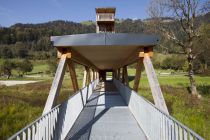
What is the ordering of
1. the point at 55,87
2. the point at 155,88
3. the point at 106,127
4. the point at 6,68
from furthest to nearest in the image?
the point at 6,68
the point at 106,127
the point at 155,88
the point at 55,87

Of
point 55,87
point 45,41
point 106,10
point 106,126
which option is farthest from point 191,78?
point 45,41

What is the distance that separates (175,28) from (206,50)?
3001 mm

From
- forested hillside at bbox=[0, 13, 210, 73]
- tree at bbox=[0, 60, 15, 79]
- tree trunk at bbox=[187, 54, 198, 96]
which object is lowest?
tree at bbox=[0, 60, 15, 79]

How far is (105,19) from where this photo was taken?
75.3 ft

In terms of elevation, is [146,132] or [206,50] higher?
[206,50]

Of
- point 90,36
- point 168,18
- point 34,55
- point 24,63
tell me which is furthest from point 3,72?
point 90,36

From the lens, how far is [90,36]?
19.8 ft

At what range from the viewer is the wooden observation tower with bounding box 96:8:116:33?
2288 cm

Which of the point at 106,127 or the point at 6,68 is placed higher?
the point at 106,127

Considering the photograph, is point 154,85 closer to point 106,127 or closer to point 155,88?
point 155,88

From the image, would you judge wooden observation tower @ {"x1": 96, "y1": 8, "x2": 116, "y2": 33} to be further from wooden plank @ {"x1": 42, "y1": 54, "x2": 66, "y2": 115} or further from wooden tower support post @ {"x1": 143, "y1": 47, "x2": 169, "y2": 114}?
wooden plank @ {"x1": 42, "y1": 54, "x2": 66, "y2": 115}

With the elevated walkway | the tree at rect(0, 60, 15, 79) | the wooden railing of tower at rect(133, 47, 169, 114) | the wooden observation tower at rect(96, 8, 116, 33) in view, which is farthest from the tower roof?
the tree at rect(0, 60, 15, 79)

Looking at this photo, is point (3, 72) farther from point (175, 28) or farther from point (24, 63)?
point (175, 28)

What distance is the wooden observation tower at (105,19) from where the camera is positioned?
22875mm
